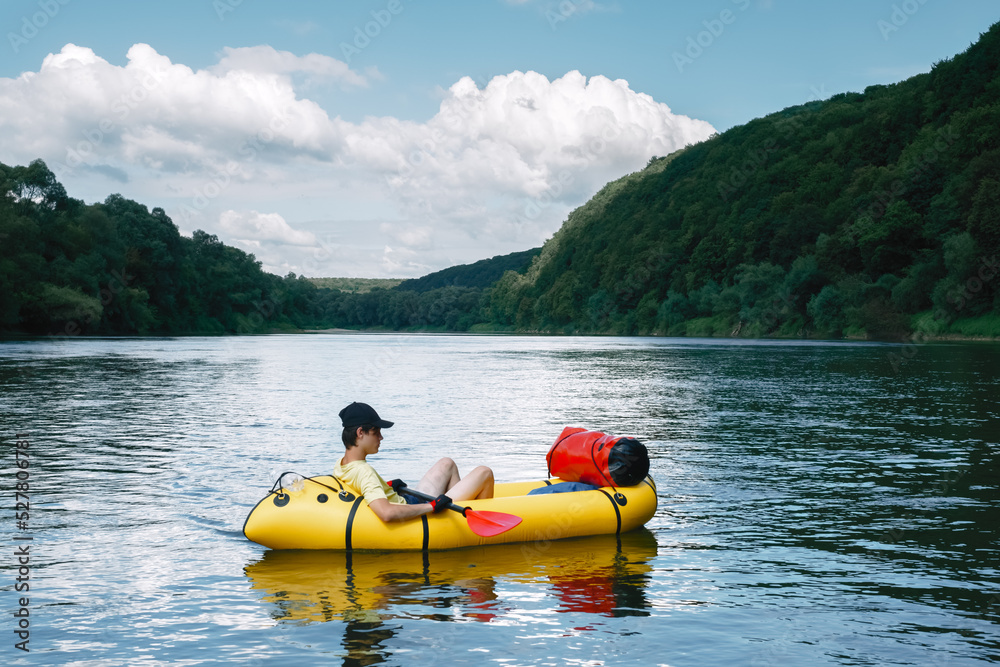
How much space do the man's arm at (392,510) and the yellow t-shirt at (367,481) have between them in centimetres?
6

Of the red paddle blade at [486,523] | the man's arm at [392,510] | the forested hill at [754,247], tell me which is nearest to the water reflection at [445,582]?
the red paddle blade at [486,523]

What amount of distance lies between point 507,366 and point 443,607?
3478 cm

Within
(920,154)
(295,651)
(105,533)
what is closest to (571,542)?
(295,651)

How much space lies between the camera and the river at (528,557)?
6020 millimetres

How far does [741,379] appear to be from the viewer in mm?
31344

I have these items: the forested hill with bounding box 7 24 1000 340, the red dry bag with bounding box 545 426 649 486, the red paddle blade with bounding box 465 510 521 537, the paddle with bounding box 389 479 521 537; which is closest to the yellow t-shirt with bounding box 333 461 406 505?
the paddle with bounding box 389 479 521 537

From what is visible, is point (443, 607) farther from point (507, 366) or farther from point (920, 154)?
point (920, 154)

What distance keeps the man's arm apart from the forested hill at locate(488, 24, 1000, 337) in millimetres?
61908

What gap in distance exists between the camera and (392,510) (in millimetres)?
8352

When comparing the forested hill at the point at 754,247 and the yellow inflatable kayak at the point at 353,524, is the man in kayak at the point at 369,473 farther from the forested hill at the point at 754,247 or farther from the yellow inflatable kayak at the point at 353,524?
the forested hill at the point at 754,247

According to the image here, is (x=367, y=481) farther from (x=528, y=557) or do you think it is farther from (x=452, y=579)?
(x=528, y=557)

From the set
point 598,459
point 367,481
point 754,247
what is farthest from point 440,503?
point 754,247

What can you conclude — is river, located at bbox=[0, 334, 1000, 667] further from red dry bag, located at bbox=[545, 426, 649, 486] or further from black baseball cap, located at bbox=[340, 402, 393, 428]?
black baseball cap, located at bbox=[340, 402, 393, 428]

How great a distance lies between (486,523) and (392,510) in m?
0.88
